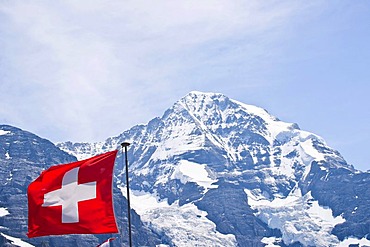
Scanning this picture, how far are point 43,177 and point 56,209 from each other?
200 cm

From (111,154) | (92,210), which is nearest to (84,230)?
(92,210)

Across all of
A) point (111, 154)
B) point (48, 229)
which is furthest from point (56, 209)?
point (111, 154)

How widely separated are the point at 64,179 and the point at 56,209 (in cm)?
160

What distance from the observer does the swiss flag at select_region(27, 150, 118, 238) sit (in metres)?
42.6

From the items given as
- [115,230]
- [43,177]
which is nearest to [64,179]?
[43,177]

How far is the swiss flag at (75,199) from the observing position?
4256 cm

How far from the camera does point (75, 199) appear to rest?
43625mm

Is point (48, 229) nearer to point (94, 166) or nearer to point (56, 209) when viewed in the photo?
point (56, 209)

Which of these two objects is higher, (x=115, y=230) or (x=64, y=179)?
(x=64, y=179)

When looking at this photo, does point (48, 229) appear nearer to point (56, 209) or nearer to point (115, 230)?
point (56, 209)

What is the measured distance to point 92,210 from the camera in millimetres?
42844

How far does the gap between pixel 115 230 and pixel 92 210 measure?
162 centimetres

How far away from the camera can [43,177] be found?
147 ft

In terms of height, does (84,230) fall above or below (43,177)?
below
